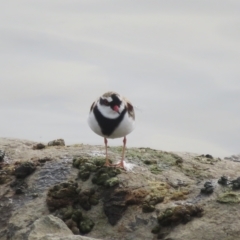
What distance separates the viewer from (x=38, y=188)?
1225 cm

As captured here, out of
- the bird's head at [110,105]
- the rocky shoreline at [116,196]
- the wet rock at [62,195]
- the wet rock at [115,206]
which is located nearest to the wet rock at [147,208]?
the rocky shoreline at [116,196]

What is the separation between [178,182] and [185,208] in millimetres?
1574

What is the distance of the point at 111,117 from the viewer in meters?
12.7

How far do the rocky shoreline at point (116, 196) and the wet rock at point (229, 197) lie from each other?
0.05ft

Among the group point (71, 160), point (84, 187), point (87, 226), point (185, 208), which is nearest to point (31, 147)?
point (71, 160)

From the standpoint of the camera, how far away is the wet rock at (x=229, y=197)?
10.9m

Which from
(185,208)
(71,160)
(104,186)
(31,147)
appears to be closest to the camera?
(185,208)

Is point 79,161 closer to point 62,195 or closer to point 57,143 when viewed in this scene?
point 62,195

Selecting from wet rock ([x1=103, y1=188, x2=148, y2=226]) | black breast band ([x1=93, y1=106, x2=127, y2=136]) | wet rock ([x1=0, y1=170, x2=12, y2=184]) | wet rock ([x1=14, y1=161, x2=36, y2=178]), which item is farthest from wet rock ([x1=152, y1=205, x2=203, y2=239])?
wet rock ([x1=0, y1=170, x2=12, y2=184])

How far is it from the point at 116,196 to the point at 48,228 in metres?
2.00

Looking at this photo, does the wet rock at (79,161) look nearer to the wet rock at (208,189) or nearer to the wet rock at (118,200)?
the wet rock at (118,200)

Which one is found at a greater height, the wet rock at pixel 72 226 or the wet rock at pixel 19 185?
the wet rock at pixel 19 185

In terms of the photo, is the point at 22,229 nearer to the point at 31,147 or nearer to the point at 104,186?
the point at 104,186

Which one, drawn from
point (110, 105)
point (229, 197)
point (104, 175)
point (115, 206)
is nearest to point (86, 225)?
point (115, 206)
